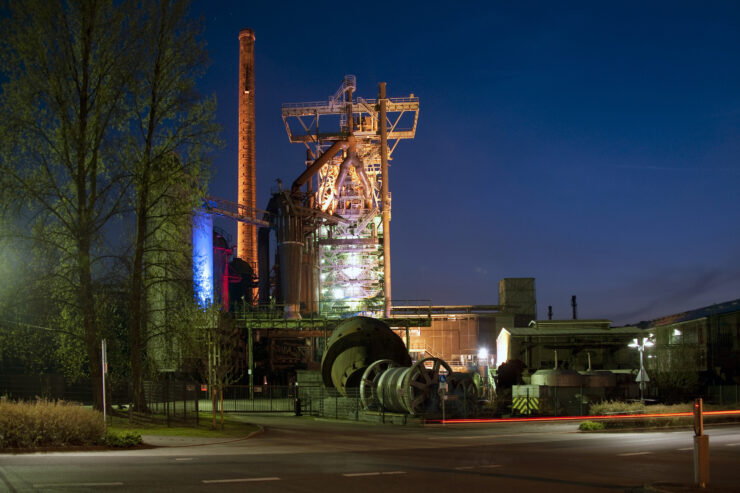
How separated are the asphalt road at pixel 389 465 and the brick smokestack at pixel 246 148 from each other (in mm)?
50398

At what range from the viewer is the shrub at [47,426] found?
664 inches

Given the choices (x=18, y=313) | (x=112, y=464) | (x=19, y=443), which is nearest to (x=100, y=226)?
(x=18, y=313)

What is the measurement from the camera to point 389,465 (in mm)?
15297

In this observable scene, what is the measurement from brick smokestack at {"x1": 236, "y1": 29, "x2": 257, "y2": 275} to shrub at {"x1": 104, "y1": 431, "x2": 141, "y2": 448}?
52.3m

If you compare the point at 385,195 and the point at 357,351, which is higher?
the point at 385,195

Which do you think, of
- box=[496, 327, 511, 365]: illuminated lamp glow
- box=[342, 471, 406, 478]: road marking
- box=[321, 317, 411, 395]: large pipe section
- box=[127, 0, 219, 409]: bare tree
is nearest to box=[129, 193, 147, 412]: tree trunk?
box=[127, 0, 219, 409]: bare tree

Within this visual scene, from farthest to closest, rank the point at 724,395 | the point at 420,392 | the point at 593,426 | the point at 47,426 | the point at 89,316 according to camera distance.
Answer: the point at 724,395
the point at 420,392
the point at 593,426
the point at 89,316
the point at 47,426

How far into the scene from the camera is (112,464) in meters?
14.3

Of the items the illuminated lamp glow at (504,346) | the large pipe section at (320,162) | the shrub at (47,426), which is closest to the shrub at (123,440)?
the shrub at (47,426)

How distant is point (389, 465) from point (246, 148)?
210 ft

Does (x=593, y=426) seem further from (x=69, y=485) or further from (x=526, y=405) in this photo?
(x=69, y=485)

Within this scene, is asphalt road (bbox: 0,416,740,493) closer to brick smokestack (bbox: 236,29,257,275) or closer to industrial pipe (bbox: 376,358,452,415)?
industrial pipe (bbox: 376,358,452,415)

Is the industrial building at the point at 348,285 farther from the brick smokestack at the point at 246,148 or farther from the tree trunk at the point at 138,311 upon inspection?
the tree trunk at the point at 138,311

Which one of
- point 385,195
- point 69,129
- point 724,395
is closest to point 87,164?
point 69,129
